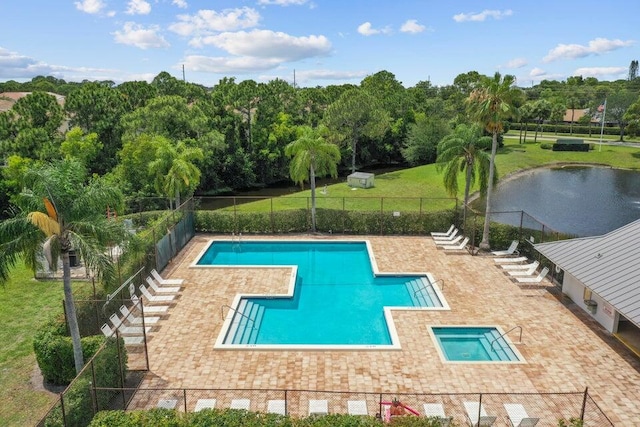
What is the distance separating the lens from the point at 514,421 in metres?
10.6

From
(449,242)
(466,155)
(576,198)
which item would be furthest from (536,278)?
(576,198)

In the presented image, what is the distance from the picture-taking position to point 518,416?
10.7 metres

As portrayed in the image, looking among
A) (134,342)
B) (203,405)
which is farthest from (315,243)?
(203,405)

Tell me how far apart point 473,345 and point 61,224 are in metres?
12.3

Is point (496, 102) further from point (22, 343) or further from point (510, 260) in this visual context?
point (22, 343)

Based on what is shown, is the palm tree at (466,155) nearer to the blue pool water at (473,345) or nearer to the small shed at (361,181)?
the blue pool water at (473,345)

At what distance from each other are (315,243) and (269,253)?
2.53m

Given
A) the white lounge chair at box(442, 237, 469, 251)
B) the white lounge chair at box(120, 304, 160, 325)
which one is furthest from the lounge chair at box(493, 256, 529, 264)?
the white lounge chair at box(120, 304, 160, 325)

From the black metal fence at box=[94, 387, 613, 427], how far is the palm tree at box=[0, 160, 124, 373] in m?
3.23

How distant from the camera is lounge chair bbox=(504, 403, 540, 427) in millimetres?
10086

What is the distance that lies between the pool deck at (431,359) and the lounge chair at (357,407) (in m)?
1.35

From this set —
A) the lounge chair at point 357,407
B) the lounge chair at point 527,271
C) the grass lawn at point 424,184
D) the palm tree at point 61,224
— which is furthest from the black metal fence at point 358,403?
the grass lawn at point 424,184

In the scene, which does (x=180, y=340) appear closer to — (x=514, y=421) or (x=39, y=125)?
(x=514, y=421)

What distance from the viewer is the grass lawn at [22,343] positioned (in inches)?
453
